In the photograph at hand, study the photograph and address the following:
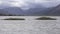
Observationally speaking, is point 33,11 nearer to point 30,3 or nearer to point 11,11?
point 30,3

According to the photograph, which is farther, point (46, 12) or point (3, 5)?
point (46, 12)

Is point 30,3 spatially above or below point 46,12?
above

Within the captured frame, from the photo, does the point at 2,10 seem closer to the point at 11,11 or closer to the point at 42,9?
the point at 11,11

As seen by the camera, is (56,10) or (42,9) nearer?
(42,9)

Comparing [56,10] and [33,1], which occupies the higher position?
[33,1]

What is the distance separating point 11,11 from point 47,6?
235 cm

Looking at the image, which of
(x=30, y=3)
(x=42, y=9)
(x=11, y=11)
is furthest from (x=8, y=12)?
(x=42, y=9)

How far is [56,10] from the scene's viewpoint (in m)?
9.18

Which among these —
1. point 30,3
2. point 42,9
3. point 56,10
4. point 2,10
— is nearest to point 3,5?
point 2,10

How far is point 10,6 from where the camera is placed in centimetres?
855

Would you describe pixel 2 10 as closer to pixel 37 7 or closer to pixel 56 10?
pixel 37 7

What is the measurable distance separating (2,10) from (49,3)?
299 centimetres

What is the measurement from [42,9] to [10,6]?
6.70ft

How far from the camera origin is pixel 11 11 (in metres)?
8.80
